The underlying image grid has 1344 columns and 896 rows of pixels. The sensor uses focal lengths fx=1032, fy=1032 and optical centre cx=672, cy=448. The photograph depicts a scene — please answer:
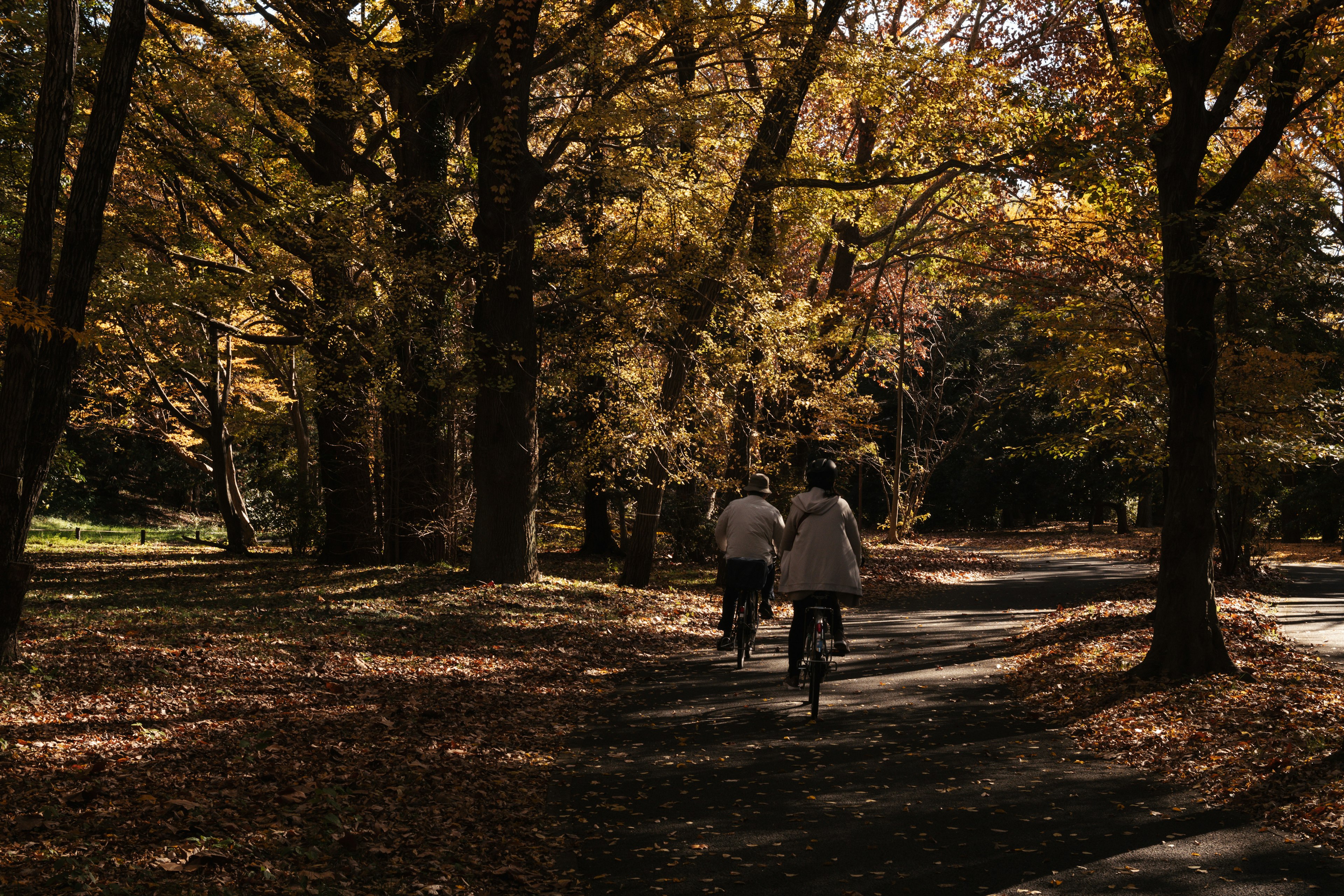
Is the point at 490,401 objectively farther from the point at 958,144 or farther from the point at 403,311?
the point at 958,144

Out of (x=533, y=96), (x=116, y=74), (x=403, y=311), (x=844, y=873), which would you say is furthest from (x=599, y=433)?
(x=844, y=873)

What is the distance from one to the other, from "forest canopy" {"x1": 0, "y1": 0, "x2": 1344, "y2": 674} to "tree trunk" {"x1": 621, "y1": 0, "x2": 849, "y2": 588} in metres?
0.08

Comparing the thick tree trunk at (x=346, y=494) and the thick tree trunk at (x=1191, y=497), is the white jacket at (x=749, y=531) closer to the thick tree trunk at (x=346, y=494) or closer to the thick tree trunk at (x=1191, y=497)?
the thick tree trunk at (x=1191, y=497)

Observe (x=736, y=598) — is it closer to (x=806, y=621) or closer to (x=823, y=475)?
(x=806, y=621)

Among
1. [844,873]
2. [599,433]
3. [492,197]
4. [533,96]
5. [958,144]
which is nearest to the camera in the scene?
[844,873]

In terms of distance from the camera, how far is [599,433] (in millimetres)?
18484

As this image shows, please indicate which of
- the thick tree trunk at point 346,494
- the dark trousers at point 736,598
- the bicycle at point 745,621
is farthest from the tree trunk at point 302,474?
the dark trousers at point 736,598

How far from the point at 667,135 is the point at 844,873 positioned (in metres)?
13.8

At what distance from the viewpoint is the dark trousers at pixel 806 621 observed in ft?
29.4

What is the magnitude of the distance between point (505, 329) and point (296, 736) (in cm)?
976

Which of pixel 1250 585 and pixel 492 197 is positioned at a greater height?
pixel 492 197

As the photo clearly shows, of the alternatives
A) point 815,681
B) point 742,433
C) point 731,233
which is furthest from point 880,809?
point 742,433

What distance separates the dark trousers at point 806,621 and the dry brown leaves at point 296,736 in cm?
205

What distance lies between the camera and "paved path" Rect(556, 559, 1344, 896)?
198 inches
